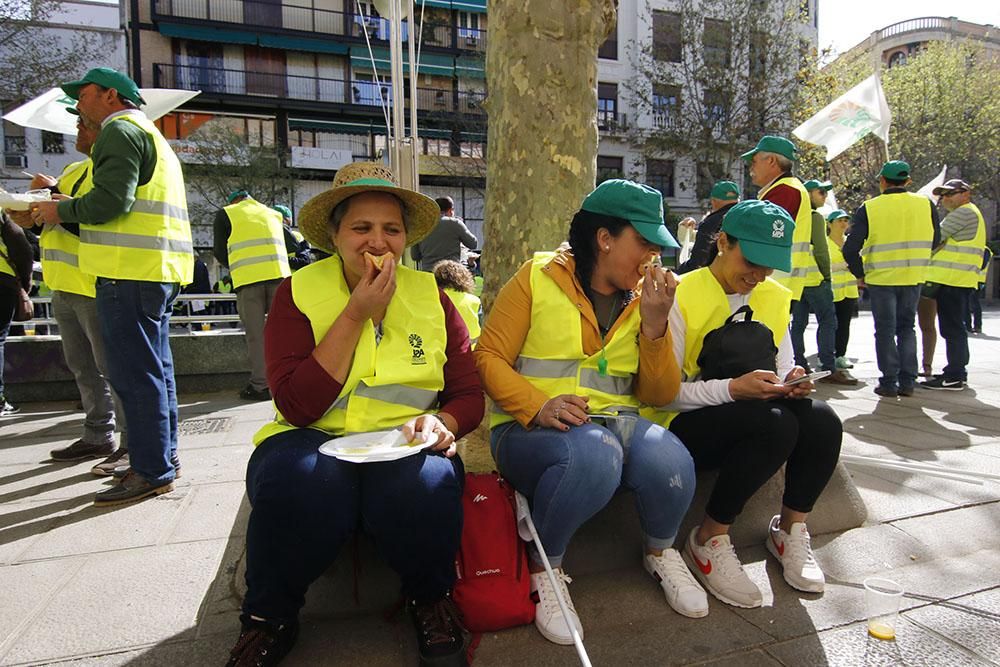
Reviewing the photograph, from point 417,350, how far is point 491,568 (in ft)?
2.45

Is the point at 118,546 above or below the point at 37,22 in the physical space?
below

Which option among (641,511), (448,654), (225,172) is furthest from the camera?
(225,172)

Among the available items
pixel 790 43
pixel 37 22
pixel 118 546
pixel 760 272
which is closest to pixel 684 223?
pixel 760 272

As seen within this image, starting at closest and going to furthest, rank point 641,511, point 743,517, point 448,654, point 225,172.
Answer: point 448,654 < point 641,511 < point 743,517 < point 225,172

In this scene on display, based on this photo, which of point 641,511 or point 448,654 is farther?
point 641,511

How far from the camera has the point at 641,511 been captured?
2180 millimetres

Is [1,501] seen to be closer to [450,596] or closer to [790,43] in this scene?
[450,596]

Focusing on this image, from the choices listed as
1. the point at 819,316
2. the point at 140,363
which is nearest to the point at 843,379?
the point at 819,316

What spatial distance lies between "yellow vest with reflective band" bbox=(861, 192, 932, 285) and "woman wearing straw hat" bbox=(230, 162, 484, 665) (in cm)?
494

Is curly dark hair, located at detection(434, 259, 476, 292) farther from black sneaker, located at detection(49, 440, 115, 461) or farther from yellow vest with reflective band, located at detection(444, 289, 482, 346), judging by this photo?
black sneaker, located at detection(49, 440, 115, 461)

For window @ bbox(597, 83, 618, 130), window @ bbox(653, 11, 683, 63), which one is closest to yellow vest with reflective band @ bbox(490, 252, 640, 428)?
window @ bbox(653, 11, 683, 63)

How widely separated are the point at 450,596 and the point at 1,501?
270 cm

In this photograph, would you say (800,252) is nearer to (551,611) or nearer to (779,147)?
(779,147)

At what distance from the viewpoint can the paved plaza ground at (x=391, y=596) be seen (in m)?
1.89
